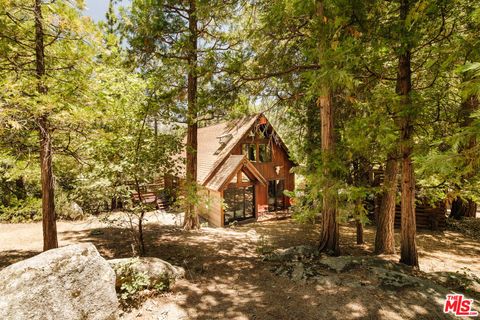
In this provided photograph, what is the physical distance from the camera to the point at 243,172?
1750 cm

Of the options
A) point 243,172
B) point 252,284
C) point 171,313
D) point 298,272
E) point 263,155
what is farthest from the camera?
point 263,155

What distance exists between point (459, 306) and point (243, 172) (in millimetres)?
13471

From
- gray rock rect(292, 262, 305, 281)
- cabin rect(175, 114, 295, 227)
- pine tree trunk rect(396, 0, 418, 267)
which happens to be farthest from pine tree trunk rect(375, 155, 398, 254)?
cabin rect(175, 114, 295, 227)

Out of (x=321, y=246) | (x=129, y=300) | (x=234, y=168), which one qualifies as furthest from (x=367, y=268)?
(x=234, y=168)

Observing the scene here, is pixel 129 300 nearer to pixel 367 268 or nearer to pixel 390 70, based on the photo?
pixel 367 268

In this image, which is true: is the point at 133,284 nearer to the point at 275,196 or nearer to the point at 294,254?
the point at 294,254

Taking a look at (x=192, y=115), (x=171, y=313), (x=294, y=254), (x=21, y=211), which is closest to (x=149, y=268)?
(x=171, y=313)

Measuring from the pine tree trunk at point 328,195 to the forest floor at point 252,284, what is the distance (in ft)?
5.10

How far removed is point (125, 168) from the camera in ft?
20.9

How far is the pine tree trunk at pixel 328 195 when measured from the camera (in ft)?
22.2

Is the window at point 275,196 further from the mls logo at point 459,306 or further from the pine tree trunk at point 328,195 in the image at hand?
the mls logo at point 459,306

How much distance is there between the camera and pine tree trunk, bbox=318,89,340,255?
22.2 ft

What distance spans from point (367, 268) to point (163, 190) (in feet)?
19.0

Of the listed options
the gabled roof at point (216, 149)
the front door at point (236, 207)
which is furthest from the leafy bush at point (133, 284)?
the front door at point (236, 207)
